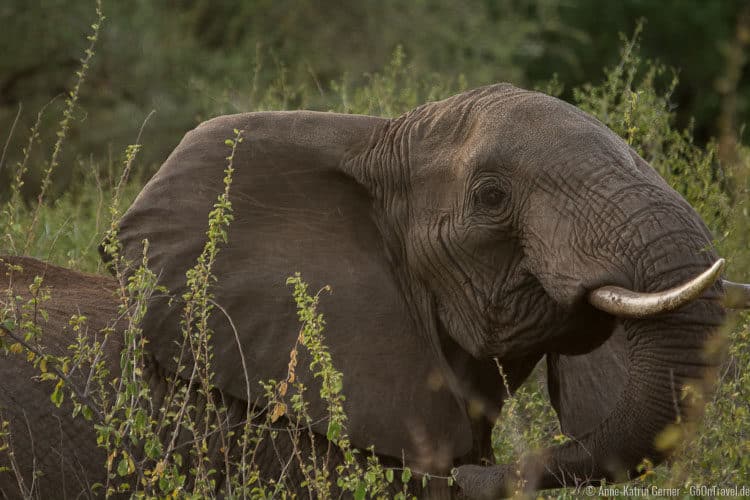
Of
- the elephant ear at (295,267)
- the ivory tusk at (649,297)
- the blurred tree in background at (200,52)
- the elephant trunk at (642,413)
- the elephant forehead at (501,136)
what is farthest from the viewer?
the blurred tree in background at (200,52)

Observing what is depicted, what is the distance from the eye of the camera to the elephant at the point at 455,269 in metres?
3.94

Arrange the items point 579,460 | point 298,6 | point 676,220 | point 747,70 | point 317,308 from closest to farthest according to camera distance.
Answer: point 676,220 → point 579,460 → point 317,308 → point 298,6 → point 747,70

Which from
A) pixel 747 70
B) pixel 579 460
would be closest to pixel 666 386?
pixel 579 460

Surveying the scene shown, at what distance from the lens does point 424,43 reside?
13867 mm

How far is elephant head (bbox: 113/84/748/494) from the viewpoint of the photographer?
3947 millimetres

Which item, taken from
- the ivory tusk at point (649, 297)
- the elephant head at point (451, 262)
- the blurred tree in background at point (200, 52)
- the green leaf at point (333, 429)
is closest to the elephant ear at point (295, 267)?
the elephant head at point (451, 262)

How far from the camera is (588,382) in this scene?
14.8 ft

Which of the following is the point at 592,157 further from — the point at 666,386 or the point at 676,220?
the point at 666,386

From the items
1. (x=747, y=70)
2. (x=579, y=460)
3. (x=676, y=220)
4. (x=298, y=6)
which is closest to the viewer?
(x=676, y=220)

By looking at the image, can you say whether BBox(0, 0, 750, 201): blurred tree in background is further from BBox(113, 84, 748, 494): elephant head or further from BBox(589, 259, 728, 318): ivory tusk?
BBox(589, 259, 728, 318): ivory tusk

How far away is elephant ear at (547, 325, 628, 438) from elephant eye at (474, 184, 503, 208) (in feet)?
1.77

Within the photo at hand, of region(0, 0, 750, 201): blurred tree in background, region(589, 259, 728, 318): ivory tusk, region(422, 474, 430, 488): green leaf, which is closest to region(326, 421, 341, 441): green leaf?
region(422, 474, 430, 488): green leaf

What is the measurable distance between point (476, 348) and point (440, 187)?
438mm

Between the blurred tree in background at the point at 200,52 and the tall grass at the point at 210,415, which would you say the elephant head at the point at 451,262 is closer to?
the tall grass at the point at 210,415
